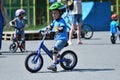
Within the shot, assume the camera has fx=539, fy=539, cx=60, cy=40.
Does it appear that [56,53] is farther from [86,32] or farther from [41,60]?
[86,32]

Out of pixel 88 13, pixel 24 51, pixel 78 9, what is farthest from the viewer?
pixel 88 13

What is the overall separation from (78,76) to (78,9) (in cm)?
833

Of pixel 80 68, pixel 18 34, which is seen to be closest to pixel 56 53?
pixel 80 68

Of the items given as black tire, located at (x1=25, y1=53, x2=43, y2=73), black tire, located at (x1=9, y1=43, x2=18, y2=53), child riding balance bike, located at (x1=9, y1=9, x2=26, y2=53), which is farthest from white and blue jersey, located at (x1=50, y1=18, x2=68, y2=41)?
black tire, located at (x1=9, y1=43, x2=18, y2=53)

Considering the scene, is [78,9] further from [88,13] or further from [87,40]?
[88,13]

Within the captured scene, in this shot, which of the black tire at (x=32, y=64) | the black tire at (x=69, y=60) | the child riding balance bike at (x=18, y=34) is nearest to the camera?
the black tire at (x=32, y=64)

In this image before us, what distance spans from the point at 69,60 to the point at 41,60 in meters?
0.62

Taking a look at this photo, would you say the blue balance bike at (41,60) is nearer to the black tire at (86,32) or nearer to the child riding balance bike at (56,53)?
the child riding balance bike at (56,53)

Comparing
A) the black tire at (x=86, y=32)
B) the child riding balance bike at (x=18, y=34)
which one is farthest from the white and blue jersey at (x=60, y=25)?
the black tire at (x=86, y=32)

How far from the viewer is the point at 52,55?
38.5ft

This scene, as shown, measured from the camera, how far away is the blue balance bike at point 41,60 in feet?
37.7

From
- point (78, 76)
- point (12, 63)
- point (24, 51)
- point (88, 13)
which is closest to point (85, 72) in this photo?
point (78, 76)

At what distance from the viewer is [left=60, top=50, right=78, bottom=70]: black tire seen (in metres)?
11.8

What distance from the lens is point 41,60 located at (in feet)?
38.0
